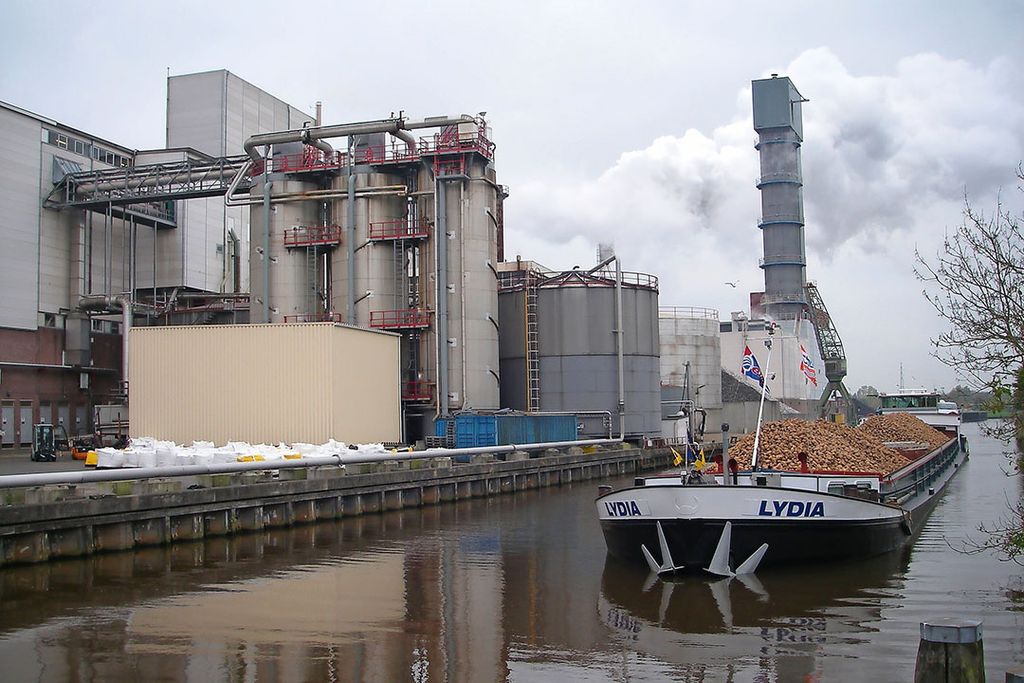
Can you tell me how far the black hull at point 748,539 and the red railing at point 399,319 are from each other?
99.6 ft

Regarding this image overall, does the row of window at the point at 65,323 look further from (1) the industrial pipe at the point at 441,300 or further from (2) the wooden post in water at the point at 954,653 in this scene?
(2) the wooden post in water at the point at 954,653

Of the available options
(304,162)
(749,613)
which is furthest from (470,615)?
(304,162)

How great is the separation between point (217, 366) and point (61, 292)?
1827cm

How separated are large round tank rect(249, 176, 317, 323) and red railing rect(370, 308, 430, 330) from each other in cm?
399

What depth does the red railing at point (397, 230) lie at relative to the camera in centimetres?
4903

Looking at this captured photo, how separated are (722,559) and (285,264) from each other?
3725 cm

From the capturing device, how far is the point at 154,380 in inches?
1628

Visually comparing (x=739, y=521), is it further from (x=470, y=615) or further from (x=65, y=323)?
(x=65, y=323)

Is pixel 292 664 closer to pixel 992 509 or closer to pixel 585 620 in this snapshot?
pixel 585 620

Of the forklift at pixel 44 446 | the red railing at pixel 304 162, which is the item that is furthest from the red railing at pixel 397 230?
the forklift at pixel 44 446

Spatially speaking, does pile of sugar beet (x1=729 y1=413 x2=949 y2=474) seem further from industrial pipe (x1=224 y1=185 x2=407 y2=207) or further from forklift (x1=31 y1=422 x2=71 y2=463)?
forklift (x1=31 y1=422 x2=71 y2=463)

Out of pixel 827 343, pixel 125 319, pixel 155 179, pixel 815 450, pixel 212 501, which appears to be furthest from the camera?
pixel 827 343

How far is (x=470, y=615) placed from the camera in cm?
1495

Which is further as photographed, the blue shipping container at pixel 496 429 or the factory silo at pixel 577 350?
the factory silo at pixel 577 350
